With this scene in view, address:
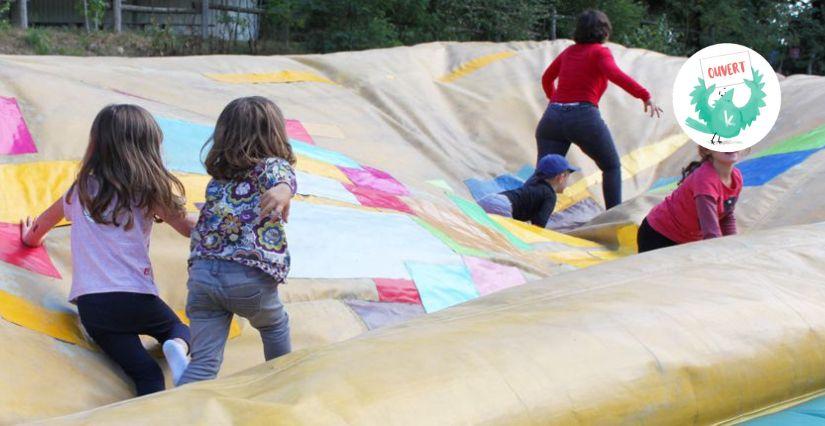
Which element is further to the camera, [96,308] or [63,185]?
[63,185]

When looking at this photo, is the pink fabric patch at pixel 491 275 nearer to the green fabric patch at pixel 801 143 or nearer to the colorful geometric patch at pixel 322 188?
the colorful geometric patch at pixel 322 188

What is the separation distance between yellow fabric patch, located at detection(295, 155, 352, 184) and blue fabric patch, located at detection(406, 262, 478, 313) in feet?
2.22

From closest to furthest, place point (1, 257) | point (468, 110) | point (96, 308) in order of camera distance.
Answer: point (96, 308) < point (1, 257) < point (468, 110)

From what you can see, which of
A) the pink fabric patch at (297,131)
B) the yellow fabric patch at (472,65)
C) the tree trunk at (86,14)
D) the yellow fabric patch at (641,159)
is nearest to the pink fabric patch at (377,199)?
the pink fabric patch at (297,131)

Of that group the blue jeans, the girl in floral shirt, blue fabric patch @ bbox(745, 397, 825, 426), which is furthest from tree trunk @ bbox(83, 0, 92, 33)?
blue fabric patch @ bbox(745, 397, 825, 426)

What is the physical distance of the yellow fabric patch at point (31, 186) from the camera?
2908 mm

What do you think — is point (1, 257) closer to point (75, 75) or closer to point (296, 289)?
point (296, 289)

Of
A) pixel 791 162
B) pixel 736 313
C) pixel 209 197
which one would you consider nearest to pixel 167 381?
pixel 209 197

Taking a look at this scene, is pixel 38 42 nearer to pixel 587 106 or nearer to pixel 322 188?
pixel 587 106

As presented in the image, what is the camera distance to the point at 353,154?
4359mm

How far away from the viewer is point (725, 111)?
11.6ft

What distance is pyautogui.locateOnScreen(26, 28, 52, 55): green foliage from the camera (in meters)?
8.74

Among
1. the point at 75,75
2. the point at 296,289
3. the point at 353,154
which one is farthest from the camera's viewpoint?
the point at 353,154

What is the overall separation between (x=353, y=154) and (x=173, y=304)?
5.46 feet
